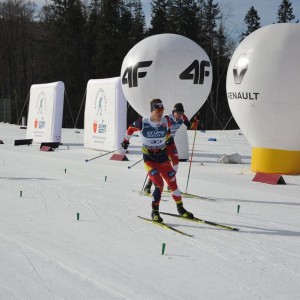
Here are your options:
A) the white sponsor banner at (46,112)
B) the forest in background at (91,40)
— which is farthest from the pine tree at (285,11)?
the white sponsor banner at (46,112)

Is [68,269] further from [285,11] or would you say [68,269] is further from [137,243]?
[285,11]

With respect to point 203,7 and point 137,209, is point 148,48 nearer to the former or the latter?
point 137,209

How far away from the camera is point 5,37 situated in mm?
53250

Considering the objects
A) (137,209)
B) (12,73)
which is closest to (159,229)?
(137,209)

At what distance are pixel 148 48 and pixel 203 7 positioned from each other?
122ft

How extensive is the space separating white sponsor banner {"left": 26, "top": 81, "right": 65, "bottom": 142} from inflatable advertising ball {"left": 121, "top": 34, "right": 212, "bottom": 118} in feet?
20.1

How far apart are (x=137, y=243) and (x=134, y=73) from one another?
10.4 meters

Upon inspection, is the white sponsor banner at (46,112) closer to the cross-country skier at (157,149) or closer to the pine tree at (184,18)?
the cross-country skier at (157,149)

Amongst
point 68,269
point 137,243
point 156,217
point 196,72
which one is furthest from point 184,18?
point 68,269

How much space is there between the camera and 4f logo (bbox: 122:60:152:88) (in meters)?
15.4

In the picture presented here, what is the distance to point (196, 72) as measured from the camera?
15.6 meters

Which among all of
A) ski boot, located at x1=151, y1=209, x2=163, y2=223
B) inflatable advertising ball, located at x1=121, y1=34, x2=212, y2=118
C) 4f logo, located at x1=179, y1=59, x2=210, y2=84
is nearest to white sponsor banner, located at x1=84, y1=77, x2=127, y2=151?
inflatable advertising ball, located at x1=121, y1=34, x2=212, y2=118

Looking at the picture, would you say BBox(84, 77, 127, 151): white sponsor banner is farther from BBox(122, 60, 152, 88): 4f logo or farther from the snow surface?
the snow surface

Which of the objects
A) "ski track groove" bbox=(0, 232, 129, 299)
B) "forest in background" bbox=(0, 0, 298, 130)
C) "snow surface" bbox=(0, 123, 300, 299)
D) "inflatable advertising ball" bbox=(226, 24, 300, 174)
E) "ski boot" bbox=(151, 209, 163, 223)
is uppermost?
"forest in background" bbox=(0, 0, 298, 130)
